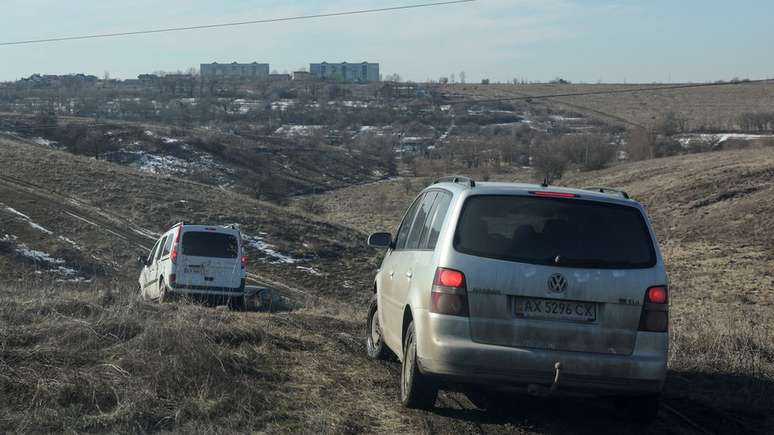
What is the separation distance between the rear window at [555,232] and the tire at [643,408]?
3.67 feet

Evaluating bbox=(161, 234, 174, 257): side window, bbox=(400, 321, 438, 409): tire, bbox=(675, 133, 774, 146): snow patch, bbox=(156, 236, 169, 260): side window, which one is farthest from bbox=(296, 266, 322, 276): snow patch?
bbox=(675, 133, 774, 146): snow patch

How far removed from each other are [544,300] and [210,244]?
13.7m

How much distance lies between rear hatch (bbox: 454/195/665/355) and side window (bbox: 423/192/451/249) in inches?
18.2

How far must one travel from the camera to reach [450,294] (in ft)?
22.1

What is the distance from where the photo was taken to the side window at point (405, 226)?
9.12 metres

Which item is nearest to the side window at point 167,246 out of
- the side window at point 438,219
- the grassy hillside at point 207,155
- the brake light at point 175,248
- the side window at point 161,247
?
the side window at point 161,247

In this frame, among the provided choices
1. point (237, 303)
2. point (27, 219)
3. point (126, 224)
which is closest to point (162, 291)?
point (237, 303)

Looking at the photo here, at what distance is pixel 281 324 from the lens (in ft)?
36.0

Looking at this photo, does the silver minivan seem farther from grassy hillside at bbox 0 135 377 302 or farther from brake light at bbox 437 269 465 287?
grassy hillside at bbox 0 135 377 302

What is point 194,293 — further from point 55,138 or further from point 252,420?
point 55,138

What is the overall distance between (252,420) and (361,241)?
1314 inches

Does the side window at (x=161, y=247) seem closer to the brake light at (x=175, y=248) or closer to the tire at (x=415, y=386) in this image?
the brake light at (x=175, y=248)

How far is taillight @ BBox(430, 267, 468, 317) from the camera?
22.0 feet

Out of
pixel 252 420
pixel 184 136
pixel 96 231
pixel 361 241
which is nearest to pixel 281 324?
pixel 252 420
